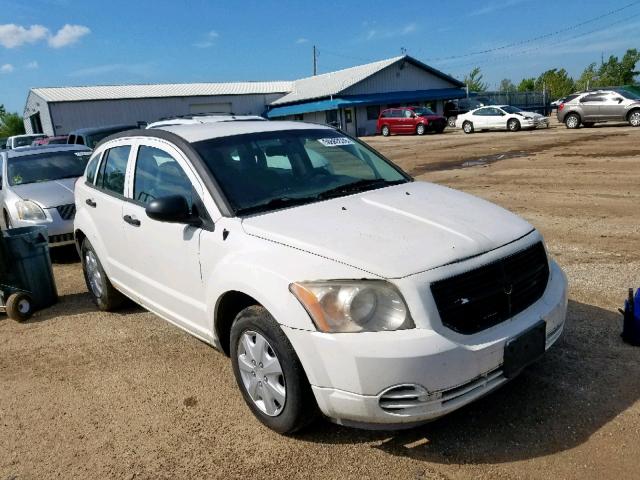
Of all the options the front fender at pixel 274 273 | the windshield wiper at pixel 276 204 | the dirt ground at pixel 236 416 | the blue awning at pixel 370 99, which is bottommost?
the dirt ground at pixel 236 416

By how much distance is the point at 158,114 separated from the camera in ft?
161

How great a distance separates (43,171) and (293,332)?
24.6ft

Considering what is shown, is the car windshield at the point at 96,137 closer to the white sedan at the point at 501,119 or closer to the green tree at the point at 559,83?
the white sedan at the point at 501,119

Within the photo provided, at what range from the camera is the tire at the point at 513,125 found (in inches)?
1063

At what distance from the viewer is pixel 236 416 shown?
329 cm

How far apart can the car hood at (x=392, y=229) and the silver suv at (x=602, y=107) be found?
23121mm

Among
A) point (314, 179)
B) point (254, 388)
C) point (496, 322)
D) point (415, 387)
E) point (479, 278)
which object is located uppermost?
point (314, 179)

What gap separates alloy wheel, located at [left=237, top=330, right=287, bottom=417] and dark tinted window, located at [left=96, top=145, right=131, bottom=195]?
2045mm

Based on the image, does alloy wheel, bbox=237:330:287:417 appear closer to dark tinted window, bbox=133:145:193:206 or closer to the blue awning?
dark tinted window, bbox=133:145:193:206

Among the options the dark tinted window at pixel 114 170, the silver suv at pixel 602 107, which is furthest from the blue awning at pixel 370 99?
the dark tinted window at pixel 114 170

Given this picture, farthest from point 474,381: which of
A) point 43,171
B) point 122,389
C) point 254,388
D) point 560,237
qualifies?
point 43,171

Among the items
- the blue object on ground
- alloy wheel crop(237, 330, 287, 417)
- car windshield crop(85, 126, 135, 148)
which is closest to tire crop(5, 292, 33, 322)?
alloy wheel crop(237, 330, 287, 417)

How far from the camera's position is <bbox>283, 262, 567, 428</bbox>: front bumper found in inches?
96.7

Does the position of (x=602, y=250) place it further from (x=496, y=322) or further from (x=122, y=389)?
(x=122, y=389)
